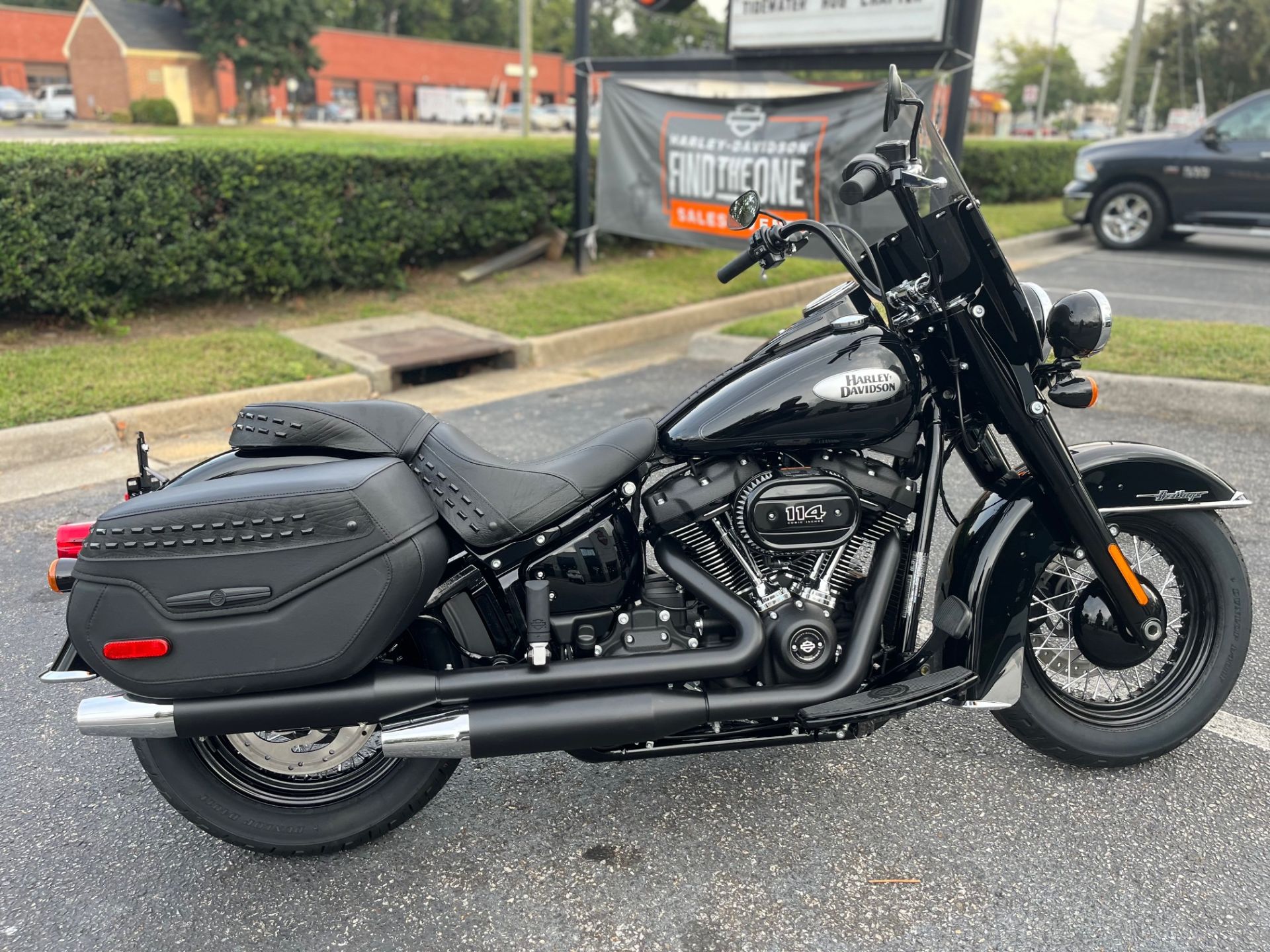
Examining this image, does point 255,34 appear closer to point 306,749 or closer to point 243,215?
point 243,215

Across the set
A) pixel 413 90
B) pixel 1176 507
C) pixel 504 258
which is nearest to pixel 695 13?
pixel 413 90

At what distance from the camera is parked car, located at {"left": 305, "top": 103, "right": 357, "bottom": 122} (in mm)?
56531

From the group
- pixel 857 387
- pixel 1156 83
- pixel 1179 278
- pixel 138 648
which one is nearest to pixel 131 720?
pixel 138 648

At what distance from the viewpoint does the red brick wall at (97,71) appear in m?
47.7

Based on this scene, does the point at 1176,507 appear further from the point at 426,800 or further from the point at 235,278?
the point at 235,278

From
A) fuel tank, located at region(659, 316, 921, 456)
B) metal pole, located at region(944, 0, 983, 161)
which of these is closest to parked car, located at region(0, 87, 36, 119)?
metal pole, located at region(944, 0, 983, 161)

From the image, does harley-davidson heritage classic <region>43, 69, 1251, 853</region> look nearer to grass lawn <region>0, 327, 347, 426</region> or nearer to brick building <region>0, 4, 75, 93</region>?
grass lawn <region>0, 327, 347, 426</region>

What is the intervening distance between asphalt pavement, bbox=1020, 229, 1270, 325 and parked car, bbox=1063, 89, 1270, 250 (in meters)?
0.36

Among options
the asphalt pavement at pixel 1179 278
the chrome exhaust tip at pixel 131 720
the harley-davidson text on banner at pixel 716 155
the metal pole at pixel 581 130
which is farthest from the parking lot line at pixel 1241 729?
the metal pole at pixel 581 130

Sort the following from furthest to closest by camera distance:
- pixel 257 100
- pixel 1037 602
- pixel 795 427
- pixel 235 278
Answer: pixel 257 100
pixel 235 278
pixel 1037 602
pixel 795 427

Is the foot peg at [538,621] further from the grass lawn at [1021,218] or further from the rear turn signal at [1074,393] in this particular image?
the grass lawn at [1021,218]

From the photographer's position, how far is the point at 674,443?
2.30m

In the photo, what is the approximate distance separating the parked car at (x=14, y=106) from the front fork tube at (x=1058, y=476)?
49336mm

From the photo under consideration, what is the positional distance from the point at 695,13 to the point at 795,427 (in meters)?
56.0
